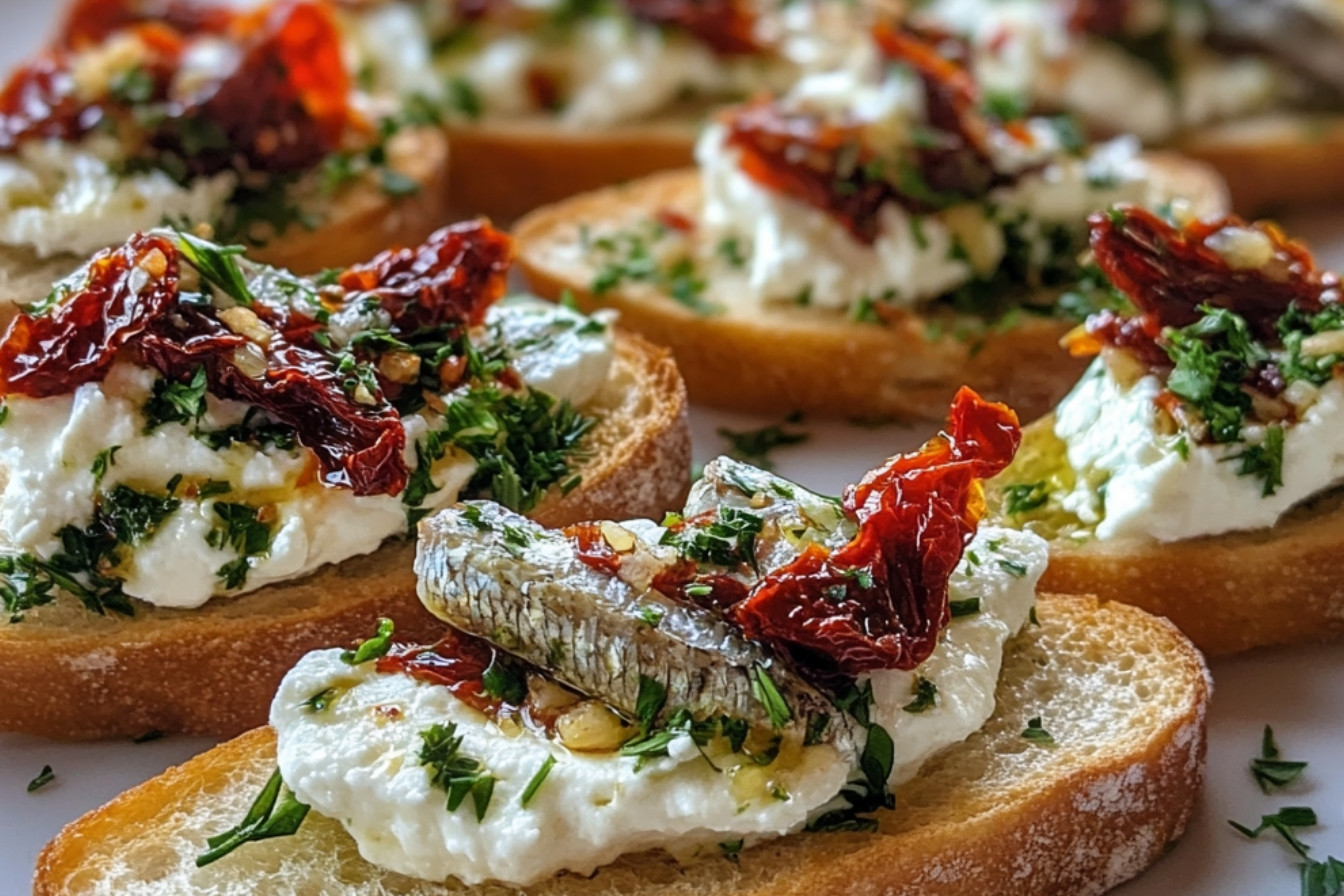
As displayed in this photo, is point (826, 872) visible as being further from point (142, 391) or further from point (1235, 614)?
point (142, 391)

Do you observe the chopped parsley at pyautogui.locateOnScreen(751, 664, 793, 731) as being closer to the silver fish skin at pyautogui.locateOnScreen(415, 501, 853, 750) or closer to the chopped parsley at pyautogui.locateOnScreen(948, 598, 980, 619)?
the silver fish skin at pyautogui.locateOnScreen(415, 501, 853, 750)

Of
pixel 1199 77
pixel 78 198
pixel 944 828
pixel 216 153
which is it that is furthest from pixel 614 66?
pixel 944 828

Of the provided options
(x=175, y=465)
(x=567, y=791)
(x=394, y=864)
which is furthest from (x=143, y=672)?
(x=567, y=791)

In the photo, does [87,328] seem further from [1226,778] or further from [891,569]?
[1226,778]

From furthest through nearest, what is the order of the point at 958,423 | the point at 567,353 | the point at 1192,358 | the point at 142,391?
1. the point at 567,353
2. the point at 1192,358
3. the point at 142,391
4. the point at 958,423

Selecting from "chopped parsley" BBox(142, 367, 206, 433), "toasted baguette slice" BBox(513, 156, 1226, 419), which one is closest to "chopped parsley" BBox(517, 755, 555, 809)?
"chopped parsley" BBox(142, 367, 206, 433)

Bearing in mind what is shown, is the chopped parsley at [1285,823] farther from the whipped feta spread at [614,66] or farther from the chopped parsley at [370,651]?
the whipped feta spread at [614,66]

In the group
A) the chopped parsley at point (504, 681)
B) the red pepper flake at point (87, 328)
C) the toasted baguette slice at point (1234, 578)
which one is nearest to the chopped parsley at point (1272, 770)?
the toasted baguette slice at point (1234, 578)

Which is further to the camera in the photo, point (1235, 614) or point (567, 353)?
point (567, 353)
